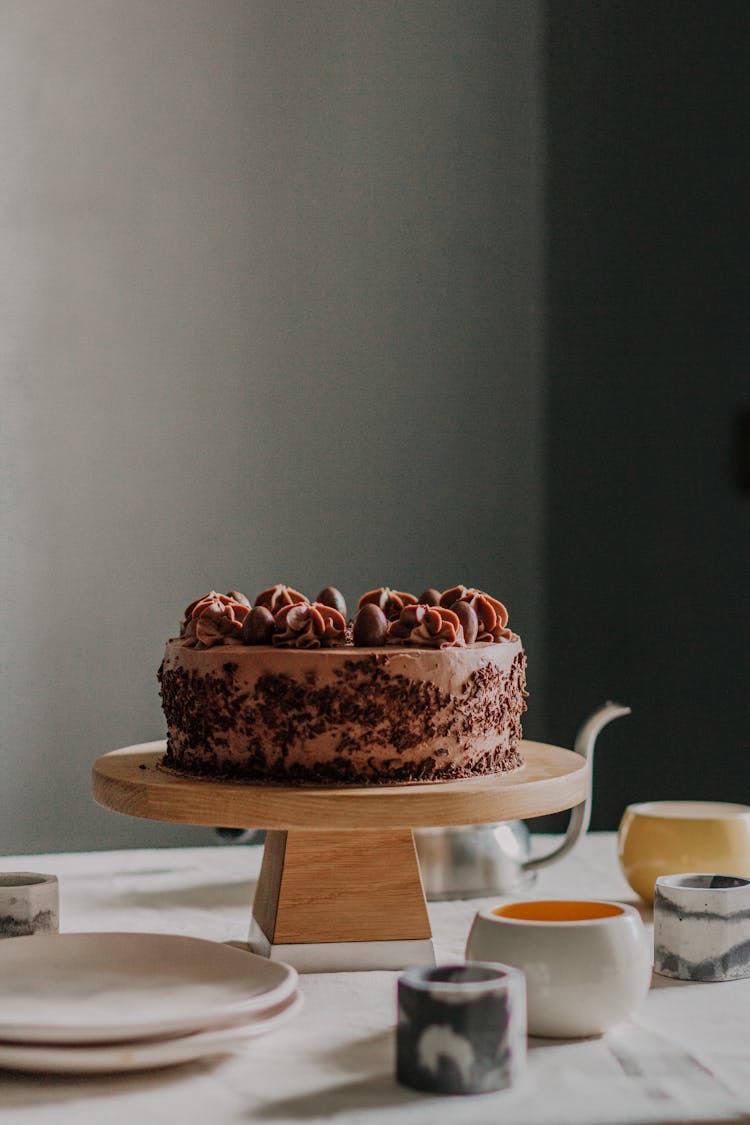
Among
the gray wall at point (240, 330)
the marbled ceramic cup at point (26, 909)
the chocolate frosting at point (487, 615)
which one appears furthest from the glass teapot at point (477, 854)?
the gray wall at point (240, 330)

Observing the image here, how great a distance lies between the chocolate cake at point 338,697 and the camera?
1200 millimetres

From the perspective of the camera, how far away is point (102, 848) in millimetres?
2355

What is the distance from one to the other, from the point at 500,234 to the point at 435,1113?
2.01m

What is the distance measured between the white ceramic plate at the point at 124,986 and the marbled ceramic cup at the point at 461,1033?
0.12 m

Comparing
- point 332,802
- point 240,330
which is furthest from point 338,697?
point 240,330

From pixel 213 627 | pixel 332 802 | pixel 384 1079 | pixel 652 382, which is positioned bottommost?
pixel 384 1079

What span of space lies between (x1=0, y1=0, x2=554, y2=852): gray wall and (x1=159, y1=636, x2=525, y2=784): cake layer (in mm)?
1118

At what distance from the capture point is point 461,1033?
85 centimetres

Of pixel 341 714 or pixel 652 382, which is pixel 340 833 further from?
pixel 652 382

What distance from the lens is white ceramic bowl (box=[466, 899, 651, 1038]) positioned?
3.14ft

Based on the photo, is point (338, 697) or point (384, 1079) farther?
point (338, 697)

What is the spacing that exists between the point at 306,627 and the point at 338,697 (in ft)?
0.28

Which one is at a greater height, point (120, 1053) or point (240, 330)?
point (240, 330)

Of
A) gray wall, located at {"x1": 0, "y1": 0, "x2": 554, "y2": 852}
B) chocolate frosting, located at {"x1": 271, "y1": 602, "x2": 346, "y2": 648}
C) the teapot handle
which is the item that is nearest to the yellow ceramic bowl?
the teapot handle
